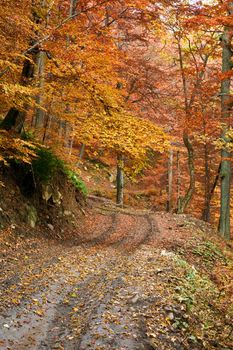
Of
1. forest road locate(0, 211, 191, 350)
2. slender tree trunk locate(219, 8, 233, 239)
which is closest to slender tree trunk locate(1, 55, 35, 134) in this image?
forest road locate(0, 211, 191, 350)

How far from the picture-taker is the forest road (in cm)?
534

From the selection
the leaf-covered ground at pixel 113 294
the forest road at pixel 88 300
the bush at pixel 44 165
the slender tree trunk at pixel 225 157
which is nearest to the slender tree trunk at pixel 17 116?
the bush at pixel 44 165

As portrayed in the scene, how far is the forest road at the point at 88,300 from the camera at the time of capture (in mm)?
5340

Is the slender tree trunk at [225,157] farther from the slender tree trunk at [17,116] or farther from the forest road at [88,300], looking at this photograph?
the slender tree trunk at [17,116]

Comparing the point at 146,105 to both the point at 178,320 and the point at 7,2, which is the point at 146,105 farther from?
the point at 178,320

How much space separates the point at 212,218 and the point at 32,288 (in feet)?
71.7

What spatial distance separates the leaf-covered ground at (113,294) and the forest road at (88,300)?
17 millimetres

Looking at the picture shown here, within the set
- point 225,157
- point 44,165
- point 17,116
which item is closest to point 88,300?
point 44,165

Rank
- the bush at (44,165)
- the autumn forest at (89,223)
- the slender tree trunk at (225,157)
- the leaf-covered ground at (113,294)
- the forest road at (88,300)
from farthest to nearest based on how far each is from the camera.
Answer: the slender tree trunk at (225,157) < the bush at (44,165) < the autumn forest at (89,223) < the leaf-covered ground at (113,294) < the forest road at (88,300)

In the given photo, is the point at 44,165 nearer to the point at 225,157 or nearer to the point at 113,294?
the point at 113,294

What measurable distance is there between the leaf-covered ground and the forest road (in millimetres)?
17

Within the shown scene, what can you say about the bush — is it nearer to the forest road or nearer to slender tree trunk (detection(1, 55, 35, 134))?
slender tree trunk (detection(1, 55, 35, 134))

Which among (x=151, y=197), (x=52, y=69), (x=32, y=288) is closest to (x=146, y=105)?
(x=151, y=197)

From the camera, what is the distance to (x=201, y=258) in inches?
446
